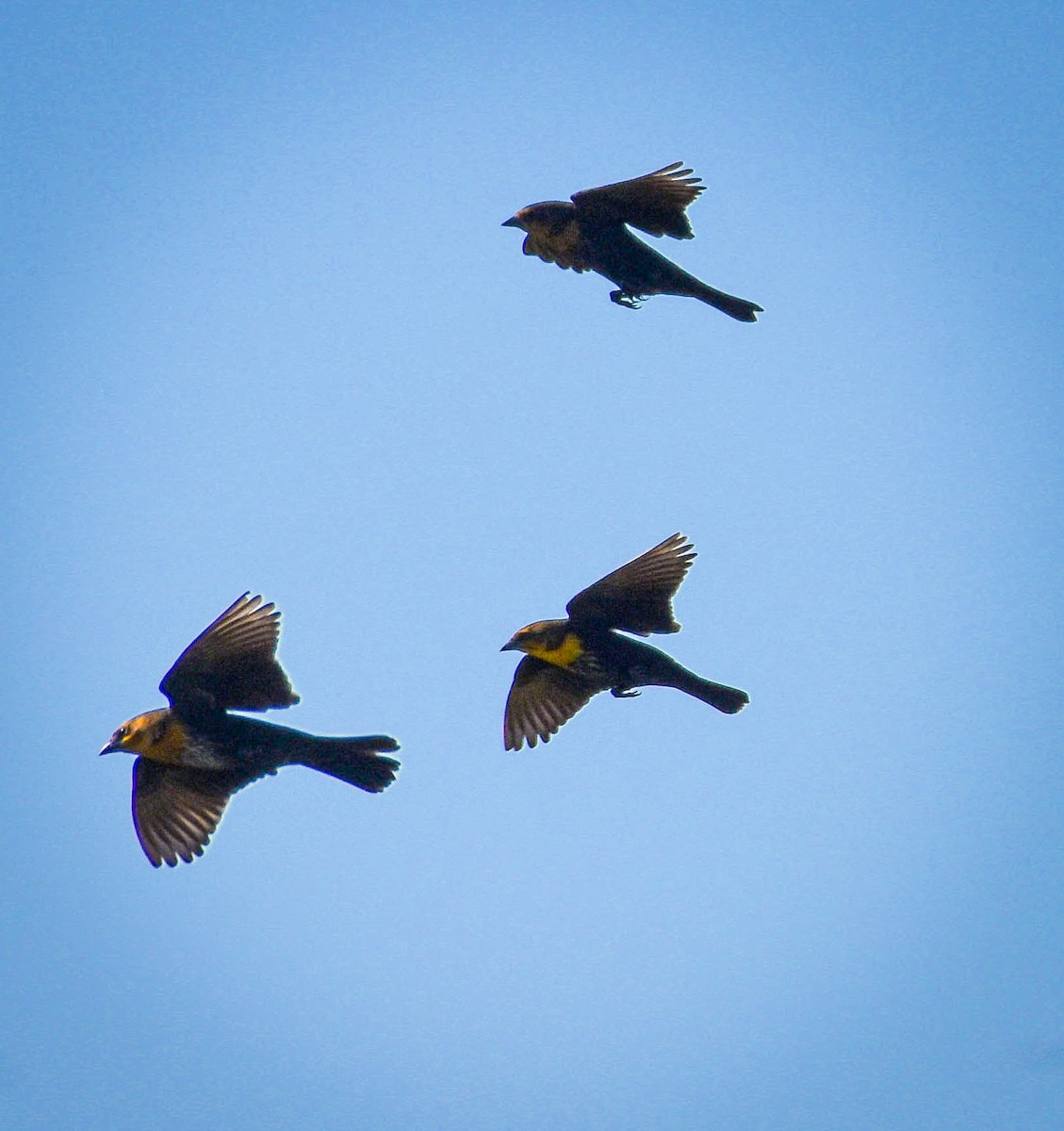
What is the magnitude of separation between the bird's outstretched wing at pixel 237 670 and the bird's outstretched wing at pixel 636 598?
8.61 ft

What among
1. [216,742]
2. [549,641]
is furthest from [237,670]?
[549,641]

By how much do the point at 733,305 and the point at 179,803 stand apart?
576 centimetres

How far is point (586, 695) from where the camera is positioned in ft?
48.6

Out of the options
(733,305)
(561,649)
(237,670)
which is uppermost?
(733,305)

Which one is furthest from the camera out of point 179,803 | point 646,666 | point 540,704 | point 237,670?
point 540,704

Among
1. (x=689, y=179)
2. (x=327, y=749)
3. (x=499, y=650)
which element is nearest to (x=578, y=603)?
(x=499, y=650)

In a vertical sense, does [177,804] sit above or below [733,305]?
below

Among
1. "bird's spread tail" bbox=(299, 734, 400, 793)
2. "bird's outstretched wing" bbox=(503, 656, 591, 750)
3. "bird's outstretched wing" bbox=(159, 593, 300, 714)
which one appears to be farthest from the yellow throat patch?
"bird's outstretched wing" bbox=(159, 593, 300, 714)

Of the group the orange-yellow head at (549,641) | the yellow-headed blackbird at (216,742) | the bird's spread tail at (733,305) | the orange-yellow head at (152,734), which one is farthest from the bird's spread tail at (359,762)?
the bird's spread tail at (733,305)

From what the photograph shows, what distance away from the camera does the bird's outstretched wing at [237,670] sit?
12.6 meters

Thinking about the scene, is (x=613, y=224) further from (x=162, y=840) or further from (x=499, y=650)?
(x=162, y=840)

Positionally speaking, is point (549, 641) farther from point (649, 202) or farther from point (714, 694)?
point (649, 202)

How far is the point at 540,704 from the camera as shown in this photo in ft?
48.6

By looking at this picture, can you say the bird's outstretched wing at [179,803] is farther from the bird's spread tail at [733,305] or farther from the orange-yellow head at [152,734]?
the bird's spread tail at [733,305]
